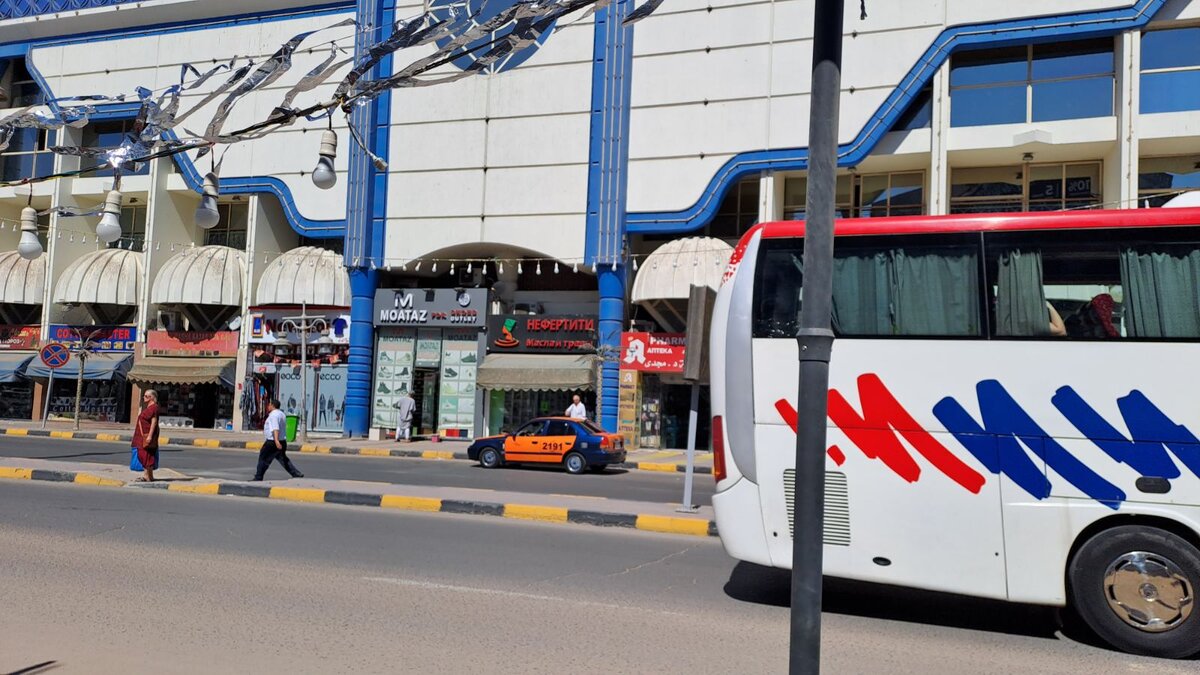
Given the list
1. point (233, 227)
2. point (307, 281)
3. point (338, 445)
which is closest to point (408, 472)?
point (338, 445)

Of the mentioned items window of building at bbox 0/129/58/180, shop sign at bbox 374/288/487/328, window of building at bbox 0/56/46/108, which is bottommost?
shop sign at bbox 374/288/487/328

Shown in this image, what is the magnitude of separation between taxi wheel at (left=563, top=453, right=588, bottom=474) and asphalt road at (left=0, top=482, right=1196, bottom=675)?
30.8 ft

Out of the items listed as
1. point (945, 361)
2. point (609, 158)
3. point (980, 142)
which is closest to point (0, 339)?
point (609, 158)

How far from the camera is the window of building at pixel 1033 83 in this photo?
74.7ft

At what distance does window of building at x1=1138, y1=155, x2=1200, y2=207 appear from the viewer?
2264 cm

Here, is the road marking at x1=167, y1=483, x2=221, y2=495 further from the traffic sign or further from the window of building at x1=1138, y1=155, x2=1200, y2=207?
the window of building at x1=1138, y1=155, x2=1200, y2=207

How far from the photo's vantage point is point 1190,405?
19.9ft

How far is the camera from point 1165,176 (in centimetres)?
2302

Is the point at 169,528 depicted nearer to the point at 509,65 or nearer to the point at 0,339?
the point at 509,65

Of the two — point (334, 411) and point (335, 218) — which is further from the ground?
point (335, 218)

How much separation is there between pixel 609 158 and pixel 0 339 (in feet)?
84.5

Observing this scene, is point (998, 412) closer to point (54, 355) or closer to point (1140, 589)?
point (1140, 589)

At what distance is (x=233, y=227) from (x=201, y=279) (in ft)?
14.5

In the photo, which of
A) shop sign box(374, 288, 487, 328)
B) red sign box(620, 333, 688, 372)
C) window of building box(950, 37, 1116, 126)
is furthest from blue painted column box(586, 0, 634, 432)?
window of building box(950, 37, 1116, 126)
